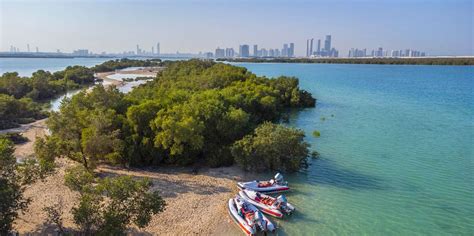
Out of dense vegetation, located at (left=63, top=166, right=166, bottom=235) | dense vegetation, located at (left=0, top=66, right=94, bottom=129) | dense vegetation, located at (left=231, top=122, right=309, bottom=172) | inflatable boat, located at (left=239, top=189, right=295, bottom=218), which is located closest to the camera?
dense vegetation, located at (left=63, top=166, right=166, bottom=235)

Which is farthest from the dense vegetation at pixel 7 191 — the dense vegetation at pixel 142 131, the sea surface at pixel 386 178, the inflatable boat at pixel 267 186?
the inflatable boat at pixel 267 186

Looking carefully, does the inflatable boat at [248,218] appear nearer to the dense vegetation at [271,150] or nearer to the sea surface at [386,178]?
the sea surface at [386,178]

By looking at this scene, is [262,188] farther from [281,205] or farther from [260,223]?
[260,223]

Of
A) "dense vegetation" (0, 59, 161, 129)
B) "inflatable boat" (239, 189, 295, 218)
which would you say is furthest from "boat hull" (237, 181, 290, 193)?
"dense vegetation" (0, 59, 161, 129)

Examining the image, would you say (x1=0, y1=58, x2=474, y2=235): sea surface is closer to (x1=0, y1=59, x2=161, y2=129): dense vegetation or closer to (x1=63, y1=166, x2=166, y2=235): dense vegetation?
(x1=63, y1=166, x2=166, y2=235): dense vegetation

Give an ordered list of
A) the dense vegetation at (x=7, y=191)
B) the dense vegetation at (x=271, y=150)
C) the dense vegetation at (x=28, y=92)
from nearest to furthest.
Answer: the dense vegetation at (x=7, y=191)
the dense vegetation at (x=271, y=150)
the dense vegetation at (x=28, y=92)
